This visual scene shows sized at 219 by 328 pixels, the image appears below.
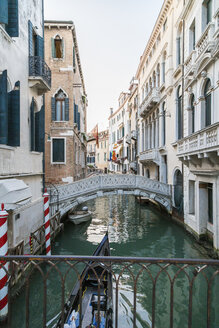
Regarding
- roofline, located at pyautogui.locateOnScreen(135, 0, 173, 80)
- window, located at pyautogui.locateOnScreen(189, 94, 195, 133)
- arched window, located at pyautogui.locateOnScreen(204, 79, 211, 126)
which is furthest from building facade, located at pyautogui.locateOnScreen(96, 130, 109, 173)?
arched window, located at pyautogui.locateOnScreen(204, 79, 211, 126)

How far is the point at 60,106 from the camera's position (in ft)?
43.9

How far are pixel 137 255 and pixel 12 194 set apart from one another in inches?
210

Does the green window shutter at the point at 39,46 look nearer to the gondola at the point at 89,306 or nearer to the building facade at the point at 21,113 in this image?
the building facade at the point at 21,113

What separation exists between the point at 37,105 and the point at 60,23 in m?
6.96

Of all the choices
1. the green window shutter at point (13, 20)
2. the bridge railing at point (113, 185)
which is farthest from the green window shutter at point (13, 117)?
the bridge railing at point (113, 185)

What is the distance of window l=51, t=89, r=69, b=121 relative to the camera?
43.2 ft

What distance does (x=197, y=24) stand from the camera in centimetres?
899

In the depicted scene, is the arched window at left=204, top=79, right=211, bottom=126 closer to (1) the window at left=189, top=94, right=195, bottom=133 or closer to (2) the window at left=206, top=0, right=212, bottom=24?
(1) the window at left=189, top=94, right=195, bottom=133

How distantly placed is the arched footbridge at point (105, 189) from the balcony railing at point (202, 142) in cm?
349

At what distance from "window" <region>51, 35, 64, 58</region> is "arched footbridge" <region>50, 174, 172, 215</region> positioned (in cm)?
723

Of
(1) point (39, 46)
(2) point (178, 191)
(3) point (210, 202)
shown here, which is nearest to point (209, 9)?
(1) point (39, 46)

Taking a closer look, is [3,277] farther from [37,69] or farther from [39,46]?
[39,46]

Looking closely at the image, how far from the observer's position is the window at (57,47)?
42.7ft

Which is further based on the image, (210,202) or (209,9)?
(210,202)
